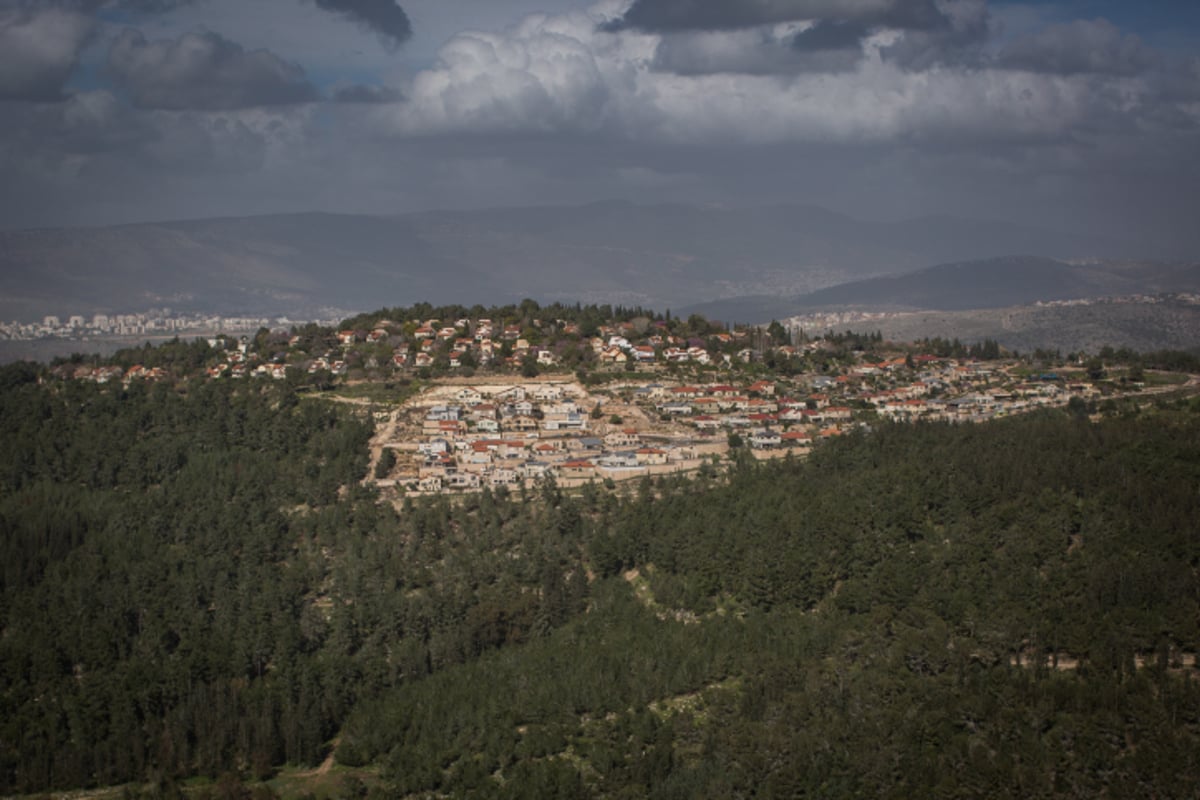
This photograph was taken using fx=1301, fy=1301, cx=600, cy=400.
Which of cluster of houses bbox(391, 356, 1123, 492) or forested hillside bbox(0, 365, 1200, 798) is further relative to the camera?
cluster of houses bbox(391, 356, 1123, 492)

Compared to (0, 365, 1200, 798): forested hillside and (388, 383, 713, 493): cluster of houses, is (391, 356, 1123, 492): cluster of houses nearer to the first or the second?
(388, 383, 713, 493): cluster of houses

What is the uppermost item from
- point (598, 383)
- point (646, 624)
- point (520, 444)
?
point (598, 383)

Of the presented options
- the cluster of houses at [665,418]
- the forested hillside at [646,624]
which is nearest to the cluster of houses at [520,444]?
the cluster of houses at [665,418]

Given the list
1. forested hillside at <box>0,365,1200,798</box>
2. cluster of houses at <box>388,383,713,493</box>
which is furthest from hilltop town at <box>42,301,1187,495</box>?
forested hillside at <box>0,365,1200,798</box>

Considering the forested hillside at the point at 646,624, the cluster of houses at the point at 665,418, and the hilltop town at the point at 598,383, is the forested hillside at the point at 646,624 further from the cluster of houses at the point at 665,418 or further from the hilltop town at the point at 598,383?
the hilltop town at the point at 598,383

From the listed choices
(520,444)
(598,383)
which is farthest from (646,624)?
(598,383)

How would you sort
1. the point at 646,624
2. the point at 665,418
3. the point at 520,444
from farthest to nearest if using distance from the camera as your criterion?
the point at 665,418
the point at 520,444
the point at 646,624

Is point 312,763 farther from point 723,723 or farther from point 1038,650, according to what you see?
point 1038,650

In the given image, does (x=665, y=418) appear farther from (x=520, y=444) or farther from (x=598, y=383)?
(x=520, y=444)

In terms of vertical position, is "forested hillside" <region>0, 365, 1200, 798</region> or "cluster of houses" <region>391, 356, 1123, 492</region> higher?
"cluster of houses" <region>391, 356, 1123, 492</region>
